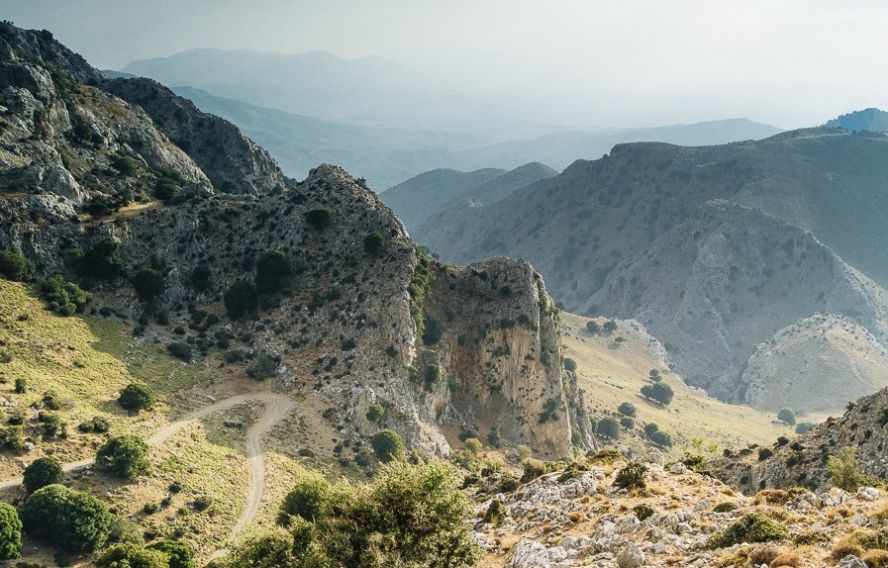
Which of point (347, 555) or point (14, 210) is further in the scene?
point (14, 210)

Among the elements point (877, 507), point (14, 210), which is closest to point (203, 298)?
point (14, 210)

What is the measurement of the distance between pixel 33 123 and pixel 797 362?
199 meters

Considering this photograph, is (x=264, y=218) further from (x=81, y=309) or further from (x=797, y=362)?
(x=797, y=362)

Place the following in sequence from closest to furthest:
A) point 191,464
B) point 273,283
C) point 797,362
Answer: point 191,464
point 273,283
point 797,362

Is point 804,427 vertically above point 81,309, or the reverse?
point 81,309

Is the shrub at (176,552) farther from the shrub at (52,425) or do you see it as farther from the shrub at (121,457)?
the shrub at (52,425)

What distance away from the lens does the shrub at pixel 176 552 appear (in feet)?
139

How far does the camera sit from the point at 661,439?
12694cm

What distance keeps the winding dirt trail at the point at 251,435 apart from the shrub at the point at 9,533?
664 centimetres

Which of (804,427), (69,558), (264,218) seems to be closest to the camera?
(69,558)

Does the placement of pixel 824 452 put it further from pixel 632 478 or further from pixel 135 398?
pixel 135 398

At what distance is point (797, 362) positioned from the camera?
621 feet

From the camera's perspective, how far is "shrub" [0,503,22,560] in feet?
134

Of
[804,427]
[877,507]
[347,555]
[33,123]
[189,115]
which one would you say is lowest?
[804,427]
